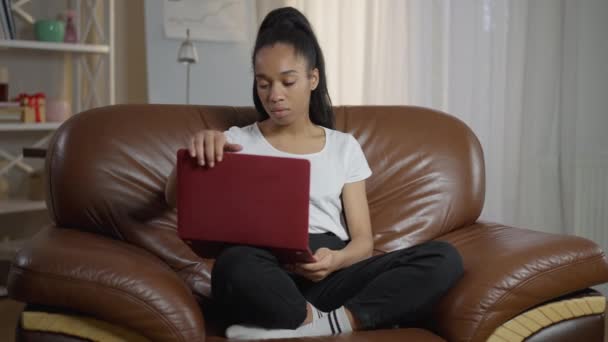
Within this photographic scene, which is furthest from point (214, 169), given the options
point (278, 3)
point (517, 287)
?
point (278, 3)

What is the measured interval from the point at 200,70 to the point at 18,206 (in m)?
1.03

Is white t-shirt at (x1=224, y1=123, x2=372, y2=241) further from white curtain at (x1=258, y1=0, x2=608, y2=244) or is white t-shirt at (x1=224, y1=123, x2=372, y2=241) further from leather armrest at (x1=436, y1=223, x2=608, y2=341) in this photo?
white curtain at (x1=258, y1=0, x2=608, y2=244)

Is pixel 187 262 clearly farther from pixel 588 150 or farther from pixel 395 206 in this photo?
pixel 588 150

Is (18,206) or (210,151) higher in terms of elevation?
(210,151)

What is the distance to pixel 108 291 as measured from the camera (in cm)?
132

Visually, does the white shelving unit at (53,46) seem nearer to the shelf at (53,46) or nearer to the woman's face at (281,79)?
the shelf at (53,46)

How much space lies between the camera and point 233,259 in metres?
1.44

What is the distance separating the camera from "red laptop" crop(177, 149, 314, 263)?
4.47 ft

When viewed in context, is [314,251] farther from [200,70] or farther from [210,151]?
[200,70]

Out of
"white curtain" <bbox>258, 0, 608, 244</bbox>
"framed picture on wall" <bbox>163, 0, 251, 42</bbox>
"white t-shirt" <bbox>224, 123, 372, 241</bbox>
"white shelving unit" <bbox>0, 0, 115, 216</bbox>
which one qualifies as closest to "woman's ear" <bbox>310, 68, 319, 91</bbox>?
"white t-shirt" <bbox>224, 123, 372, 241</bbox>

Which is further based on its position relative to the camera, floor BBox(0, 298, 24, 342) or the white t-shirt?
floor BBox(0, 298, 24, 342)

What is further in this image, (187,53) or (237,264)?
(187,53)

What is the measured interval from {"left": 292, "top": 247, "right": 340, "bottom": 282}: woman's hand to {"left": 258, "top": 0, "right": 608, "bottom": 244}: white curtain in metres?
1.33

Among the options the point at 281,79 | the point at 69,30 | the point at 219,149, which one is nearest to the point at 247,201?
the point at 219,149
